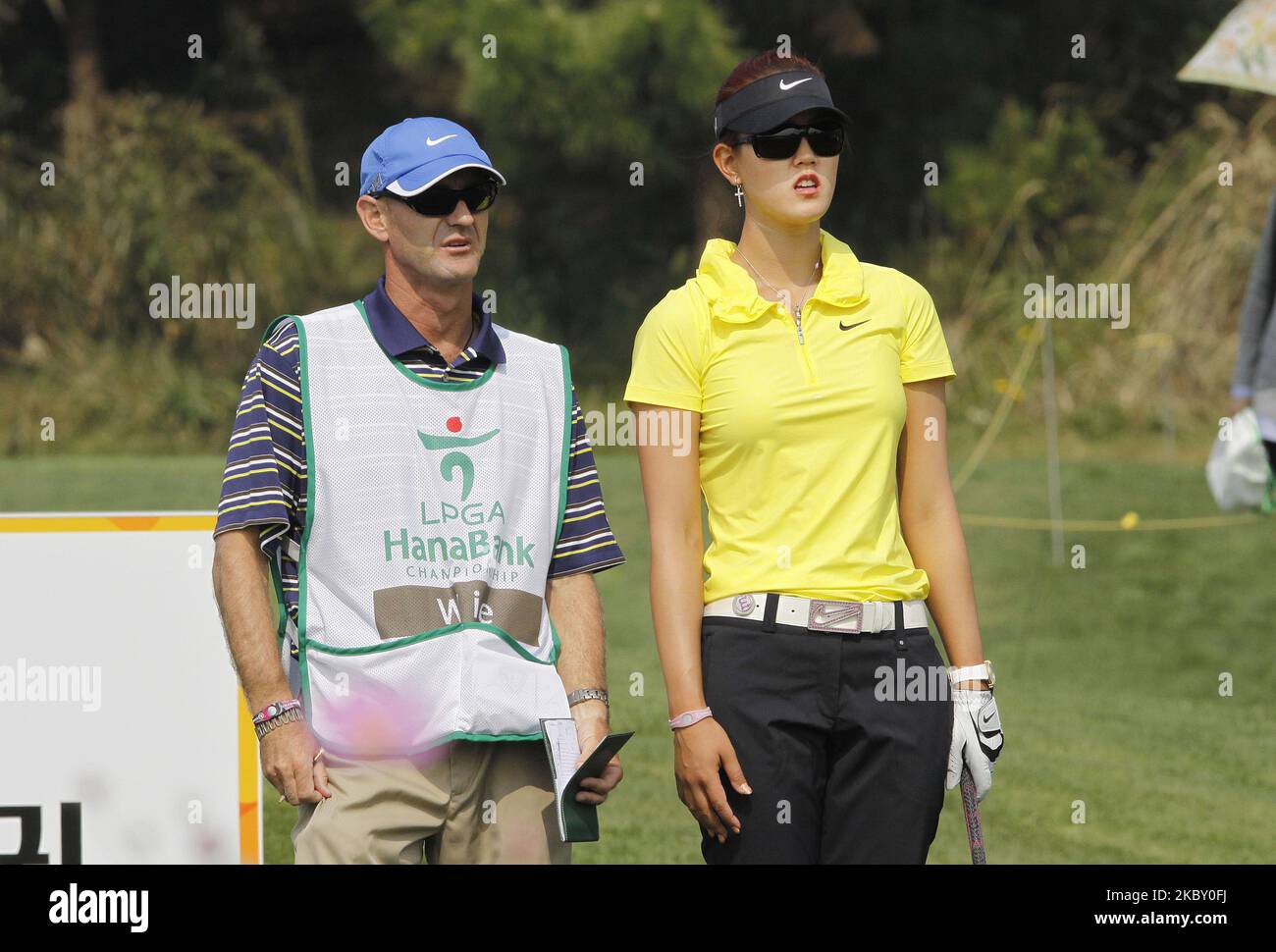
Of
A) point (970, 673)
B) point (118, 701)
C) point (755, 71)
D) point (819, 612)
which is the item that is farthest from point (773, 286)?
point (118, 701)

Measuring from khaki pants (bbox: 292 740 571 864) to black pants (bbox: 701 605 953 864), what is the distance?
1.05ft

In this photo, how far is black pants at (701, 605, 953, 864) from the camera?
310cm

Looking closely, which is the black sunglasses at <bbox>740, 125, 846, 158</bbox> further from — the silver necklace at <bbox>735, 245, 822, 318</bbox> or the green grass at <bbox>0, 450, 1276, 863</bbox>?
the green grass at <bbox>0, 450, 1276, 863</bbox>

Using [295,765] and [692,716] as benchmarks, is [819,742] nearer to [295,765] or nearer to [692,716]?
[692,716]

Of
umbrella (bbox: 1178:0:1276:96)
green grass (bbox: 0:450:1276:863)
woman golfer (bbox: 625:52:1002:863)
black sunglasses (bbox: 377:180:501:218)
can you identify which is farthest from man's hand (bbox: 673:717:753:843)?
green grass (bbox: 0:450:1276:863)

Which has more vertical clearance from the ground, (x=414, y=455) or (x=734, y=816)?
(x=414, y=455)

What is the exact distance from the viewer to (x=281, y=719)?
3.04 meters

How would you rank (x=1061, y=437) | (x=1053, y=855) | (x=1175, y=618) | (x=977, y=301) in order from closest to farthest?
(x=1053, y=855) < (x=1175, y=618) < (x=1061, y=437) < (x=977, y=301)

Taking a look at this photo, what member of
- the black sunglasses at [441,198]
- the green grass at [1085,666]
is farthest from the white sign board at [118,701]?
the black sunglasses at [441,198]

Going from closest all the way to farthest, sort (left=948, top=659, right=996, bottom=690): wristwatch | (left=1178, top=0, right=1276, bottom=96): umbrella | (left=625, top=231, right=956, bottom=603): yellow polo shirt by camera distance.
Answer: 1. (left=625, top=231, right=956, bottom=603): yellow polo shirt
2. (left=948, top=659, right=996, bottom=690): wristwatch
3. (left=1178, top=0, right=1276, bottom=96): umbrella

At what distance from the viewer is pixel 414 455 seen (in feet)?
10.2

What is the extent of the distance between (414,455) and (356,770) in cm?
52
